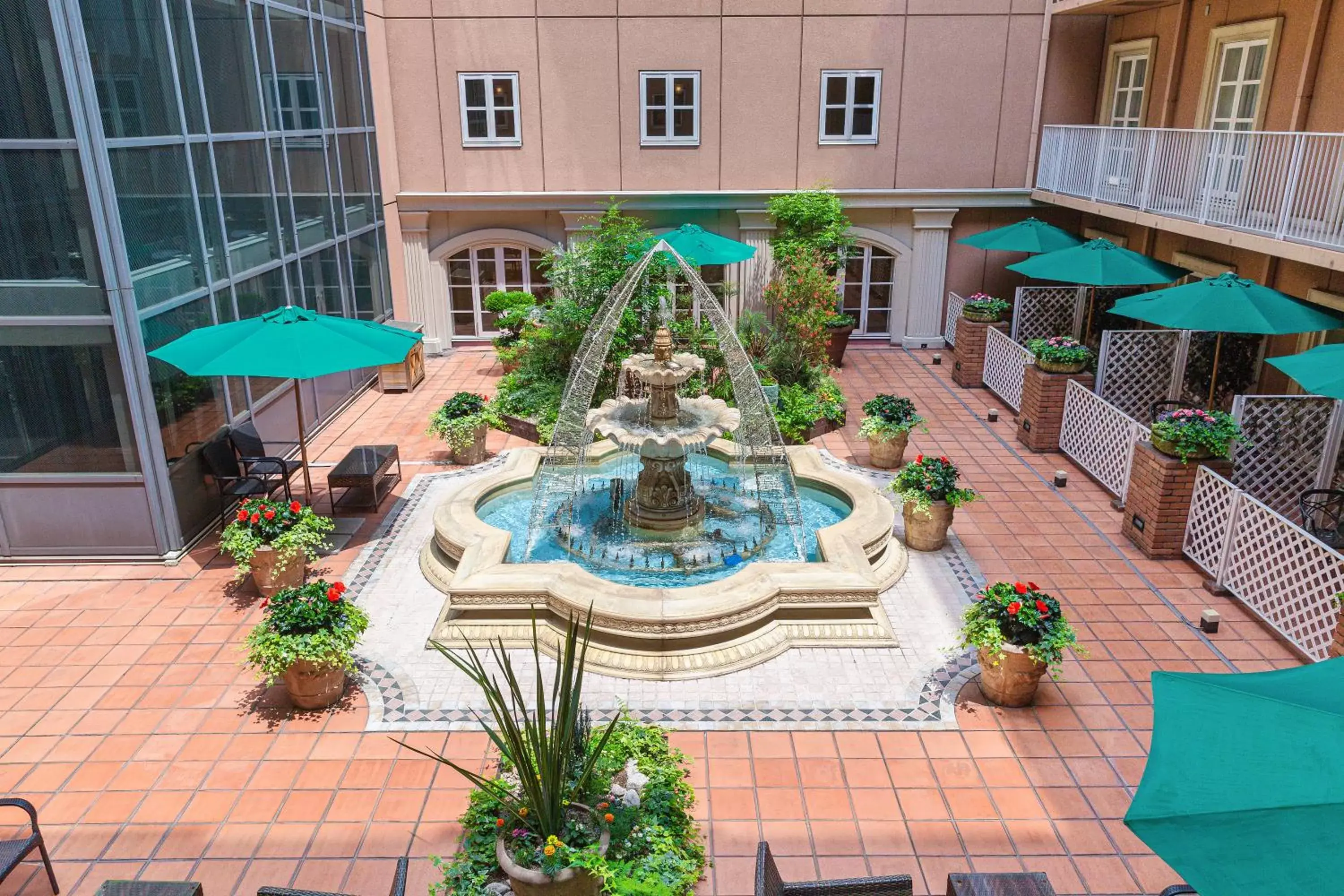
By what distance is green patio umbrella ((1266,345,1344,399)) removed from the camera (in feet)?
23.9

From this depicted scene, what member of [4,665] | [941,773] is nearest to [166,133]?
[4,665]

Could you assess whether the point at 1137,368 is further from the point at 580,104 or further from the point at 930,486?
the point at 580,104

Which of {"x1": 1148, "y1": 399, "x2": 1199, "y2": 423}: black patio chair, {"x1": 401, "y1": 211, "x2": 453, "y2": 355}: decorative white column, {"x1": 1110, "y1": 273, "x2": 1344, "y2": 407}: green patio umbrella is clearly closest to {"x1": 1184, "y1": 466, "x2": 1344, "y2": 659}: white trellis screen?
{"x1": 1110, "y1": 273, "x2": 1344, "y2": 407}: green patio umbrella

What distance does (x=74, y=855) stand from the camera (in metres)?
5.62

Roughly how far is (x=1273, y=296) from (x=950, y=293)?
7.58m

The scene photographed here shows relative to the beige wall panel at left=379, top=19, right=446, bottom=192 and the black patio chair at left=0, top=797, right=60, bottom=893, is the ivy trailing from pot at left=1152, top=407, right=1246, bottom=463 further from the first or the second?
the beige wall panel at left=379, top=19, right=446, bottom=192

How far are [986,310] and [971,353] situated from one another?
746 millimetres

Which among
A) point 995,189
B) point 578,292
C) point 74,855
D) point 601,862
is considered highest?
point 995,189

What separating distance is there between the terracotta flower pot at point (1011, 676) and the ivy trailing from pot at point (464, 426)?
714 cm

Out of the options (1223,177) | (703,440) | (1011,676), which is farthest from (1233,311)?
(703,440)

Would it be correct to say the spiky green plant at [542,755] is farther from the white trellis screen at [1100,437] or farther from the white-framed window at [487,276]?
the white-framed window at [487,276]

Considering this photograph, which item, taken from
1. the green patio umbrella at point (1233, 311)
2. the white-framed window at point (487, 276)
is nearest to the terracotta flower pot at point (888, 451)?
the green patio umbrella at point (1233, 311)

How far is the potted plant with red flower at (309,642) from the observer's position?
6.73 meters

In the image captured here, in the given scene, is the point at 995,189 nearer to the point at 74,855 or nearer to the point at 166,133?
the point at 166,133
